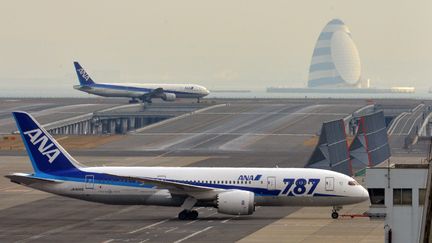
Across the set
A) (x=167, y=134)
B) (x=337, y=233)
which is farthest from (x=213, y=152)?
(x=337, y=233)

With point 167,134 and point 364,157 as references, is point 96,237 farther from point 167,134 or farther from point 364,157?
point 167,134

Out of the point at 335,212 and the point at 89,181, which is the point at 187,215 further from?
the point at 335,212

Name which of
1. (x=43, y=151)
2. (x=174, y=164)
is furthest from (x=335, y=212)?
(x=174, y=164)

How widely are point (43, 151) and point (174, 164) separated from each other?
44.4 m

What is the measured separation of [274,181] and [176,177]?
6.37 meters

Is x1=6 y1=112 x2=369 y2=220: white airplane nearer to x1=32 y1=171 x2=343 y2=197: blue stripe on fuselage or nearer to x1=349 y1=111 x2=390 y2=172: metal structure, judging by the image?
x1=32 y1=171 x2=343 y2=197: blue stripe on fuselage

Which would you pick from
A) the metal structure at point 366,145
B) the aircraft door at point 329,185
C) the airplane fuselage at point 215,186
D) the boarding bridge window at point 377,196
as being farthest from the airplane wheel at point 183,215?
the metal structure at point 366,145

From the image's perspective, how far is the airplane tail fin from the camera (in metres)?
75.3

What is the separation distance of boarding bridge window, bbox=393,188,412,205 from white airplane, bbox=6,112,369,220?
103 feet

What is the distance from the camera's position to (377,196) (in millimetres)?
43188

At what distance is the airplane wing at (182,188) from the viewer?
74062mm

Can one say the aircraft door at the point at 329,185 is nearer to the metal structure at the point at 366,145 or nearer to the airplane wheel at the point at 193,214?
the airplane wheel at the point at 193,214

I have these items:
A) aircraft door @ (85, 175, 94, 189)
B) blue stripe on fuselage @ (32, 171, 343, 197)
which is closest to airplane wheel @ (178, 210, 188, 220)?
blue stripe on fuselage @ (32, 171, 343, 197)

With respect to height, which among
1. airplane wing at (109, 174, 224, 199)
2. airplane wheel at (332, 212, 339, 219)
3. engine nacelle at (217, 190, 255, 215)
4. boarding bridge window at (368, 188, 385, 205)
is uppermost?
boarding bridge window at (368, 188, 385, 205)
